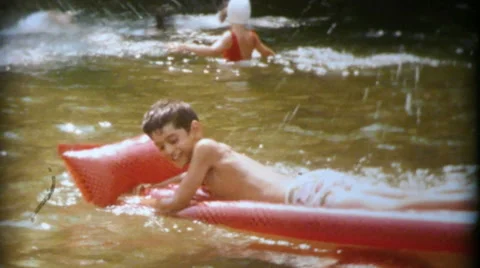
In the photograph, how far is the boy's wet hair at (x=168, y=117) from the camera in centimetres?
251

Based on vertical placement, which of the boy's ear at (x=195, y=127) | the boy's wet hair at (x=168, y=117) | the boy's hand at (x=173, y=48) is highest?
the boy's wet hair at (x=168, y=117)

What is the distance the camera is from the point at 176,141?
8.32ft

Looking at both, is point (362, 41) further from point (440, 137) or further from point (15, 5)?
point (15, 5)

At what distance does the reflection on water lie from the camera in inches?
94.0

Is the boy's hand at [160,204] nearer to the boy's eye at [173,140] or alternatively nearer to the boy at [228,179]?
the boy at [228,179]

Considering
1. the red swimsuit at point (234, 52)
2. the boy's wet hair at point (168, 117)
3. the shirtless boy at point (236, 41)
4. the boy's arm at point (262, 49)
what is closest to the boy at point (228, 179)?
the boy's wet hair at point (168, 117)

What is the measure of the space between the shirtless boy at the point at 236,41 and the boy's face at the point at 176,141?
240 cm

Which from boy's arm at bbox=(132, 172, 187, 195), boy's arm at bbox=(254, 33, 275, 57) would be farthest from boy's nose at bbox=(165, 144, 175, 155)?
boy's arm at bbox=(254, 33, 275, 57)

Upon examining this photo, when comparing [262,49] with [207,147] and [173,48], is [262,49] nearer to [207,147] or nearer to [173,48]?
[173,48]

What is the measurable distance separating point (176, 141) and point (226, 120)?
4.17ft

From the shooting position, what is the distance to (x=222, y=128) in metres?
3.66

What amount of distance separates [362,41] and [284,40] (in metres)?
0.72

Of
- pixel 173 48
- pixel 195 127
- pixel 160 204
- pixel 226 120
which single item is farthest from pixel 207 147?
pixel 173 48

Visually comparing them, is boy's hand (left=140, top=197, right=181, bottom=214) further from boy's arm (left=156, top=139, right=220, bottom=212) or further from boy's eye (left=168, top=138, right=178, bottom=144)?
boy's eye (left=168, top=138, right=178, bottom=144)
